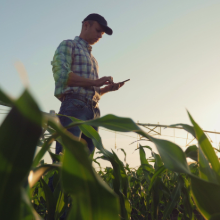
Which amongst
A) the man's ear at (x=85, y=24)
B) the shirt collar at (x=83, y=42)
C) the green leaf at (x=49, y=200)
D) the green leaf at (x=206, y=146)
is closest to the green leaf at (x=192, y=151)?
the green leaf at (x=206, y=146)

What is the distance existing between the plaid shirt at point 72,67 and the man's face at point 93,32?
13 centimetres

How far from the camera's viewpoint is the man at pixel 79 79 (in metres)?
1.58

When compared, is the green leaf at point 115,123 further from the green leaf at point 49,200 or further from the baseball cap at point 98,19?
the baseball cap at point 98,19

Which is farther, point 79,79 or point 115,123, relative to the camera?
point 79,79

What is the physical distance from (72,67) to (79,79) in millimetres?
192

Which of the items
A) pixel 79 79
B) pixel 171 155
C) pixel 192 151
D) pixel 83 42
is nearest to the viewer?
pixel 171 155

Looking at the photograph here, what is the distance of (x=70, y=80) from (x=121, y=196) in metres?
1.20

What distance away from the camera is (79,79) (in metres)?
1.58

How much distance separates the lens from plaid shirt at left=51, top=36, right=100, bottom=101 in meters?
1.60

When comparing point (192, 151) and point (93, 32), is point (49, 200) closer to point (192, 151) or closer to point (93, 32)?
point (192, 151)

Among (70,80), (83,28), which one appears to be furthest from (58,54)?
(83,28)

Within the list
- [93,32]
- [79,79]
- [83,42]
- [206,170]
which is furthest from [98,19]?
[206,170]

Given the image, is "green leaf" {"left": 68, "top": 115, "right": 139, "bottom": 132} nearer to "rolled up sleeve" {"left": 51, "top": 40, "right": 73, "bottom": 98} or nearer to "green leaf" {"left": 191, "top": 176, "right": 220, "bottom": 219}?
"green leaf" {"left": 191, "top": 176, "right": 220, "bottom": 219}

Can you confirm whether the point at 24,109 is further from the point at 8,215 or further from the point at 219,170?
the point at 219,170
